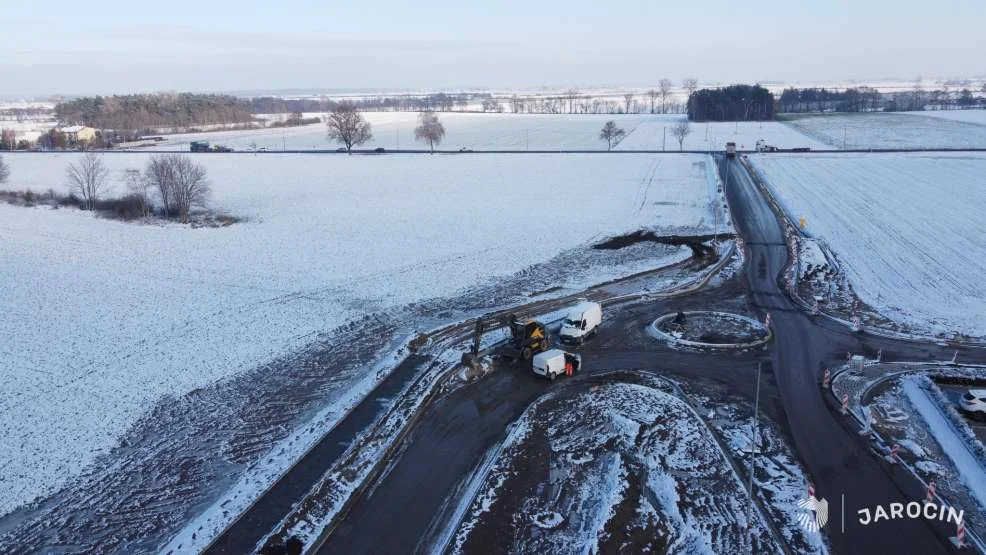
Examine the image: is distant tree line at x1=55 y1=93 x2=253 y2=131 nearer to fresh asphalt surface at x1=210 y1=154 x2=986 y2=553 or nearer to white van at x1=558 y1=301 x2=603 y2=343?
white van at x1=558 y1=301 x2=603 y2=343

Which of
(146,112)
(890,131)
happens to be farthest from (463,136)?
(146,112)

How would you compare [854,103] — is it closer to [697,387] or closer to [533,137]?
[533,137]

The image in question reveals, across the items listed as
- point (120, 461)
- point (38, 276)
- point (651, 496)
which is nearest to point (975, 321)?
point (651, 496)

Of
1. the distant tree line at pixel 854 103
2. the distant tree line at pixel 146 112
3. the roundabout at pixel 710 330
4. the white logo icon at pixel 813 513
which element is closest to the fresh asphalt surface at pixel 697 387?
the white logo icon at pixel 813 513

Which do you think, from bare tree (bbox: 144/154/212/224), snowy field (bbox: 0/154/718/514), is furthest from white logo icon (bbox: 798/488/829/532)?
bare tree (bbox: 144/154/212/224)

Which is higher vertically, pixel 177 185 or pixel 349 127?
pixel 349 127

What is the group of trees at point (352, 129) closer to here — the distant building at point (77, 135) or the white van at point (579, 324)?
the distant building at point (77, 135)

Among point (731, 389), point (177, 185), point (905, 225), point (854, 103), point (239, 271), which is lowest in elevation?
point (731, 389)
